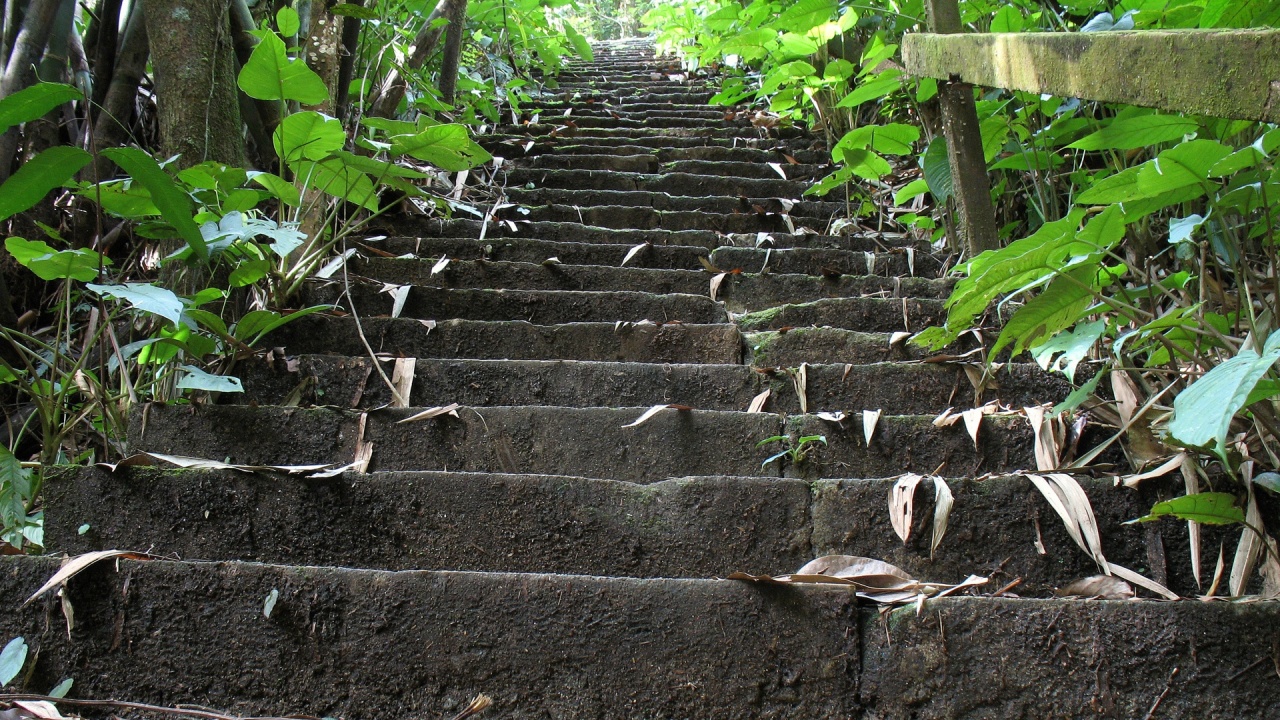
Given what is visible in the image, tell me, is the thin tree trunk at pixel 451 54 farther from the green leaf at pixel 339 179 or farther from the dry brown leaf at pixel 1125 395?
the dry brown leaf at pixel 1125 395

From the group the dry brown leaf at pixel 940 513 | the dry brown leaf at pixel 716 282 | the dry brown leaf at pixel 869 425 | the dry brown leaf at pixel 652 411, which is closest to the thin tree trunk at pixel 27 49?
the dry brown leaf at pixel 652 411

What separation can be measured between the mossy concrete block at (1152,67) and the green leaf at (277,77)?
1415 mm

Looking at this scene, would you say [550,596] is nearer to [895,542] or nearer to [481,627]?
[481,627]

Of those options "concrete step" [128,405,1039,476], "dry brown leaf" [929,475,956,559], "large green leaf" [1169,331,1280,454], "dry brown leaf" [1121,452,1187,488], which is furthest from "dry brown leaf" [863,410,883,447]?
"large green leaf" [1169,331,1280,454]

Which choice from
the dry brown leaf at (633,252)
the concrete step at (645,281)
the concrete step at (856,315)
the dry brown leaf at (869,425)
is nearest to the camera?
the dry brown leaf at (869,425)

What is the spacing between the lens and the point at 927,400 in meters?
1.81

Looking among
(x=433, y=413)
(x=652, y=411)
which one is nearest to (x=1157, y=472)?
(x=652, y=411)

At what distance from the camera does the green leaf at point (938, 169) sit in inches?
101

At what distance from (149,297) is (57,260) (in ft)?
0.85

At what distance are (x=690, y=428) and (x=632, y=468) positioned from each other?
133 millimetres

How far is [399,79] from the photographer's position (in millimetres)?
3449

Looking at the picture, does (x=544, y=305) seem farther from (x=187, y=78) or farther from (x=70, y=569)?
(x=70, y=569)

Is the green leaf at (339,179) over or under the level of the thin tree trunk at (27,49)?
under

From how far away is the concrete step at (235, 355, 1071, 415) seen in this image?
1.81 meters
